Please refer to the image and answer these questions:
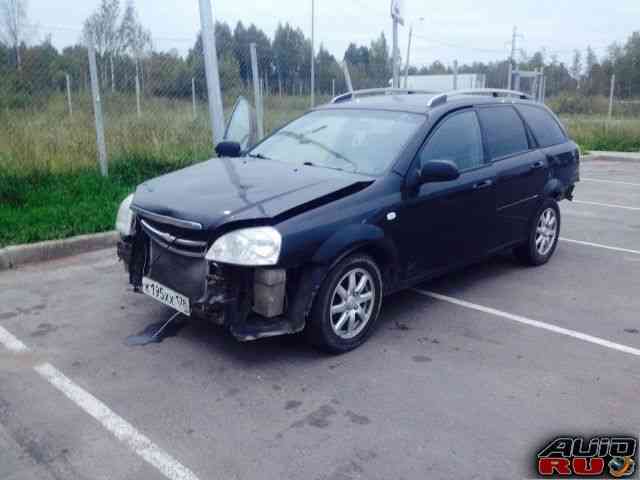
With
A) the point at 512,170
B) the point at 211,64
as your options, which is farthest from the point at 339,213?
the point at 211,64

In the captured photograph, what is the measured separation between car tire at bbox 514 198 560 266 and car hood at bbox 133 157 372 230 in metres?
2.55

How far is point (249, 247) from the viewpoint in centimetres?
376

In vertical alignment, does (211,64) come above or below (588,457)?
above

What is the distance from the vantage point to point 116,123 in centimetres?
979

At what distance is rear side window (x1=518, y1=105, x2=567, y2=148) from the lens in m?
6.32

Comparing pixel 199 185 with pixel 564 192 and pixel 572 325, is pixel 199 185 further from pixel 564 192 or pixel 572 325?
pixel 564 192

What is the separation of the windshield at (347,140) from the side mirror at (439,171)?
292 mm

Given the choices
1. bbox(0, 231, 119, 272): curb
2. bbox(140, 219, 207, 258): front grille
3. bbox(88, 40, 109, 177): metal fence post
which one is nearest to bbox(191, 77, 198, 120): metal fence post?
bbox(88, 40, 109, 177): metal fence post

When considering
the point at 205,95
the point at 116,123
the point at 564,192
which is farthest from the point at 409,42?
the point at 564,192

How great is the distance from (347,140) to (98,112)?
16.0ft

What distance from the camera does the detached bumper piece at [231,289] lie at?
12.5ft

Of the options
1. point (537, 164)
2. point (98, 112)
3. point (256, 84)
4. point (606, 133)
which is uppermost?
point (256, 84)

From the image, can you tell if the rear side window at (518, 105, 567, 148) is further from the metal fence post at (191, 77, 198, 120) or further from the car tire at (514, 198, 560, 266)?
the metal fence post at (191, 77, 198, 120)

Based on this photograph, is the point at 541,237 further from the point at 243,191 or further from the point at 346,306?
the point at 243,191
